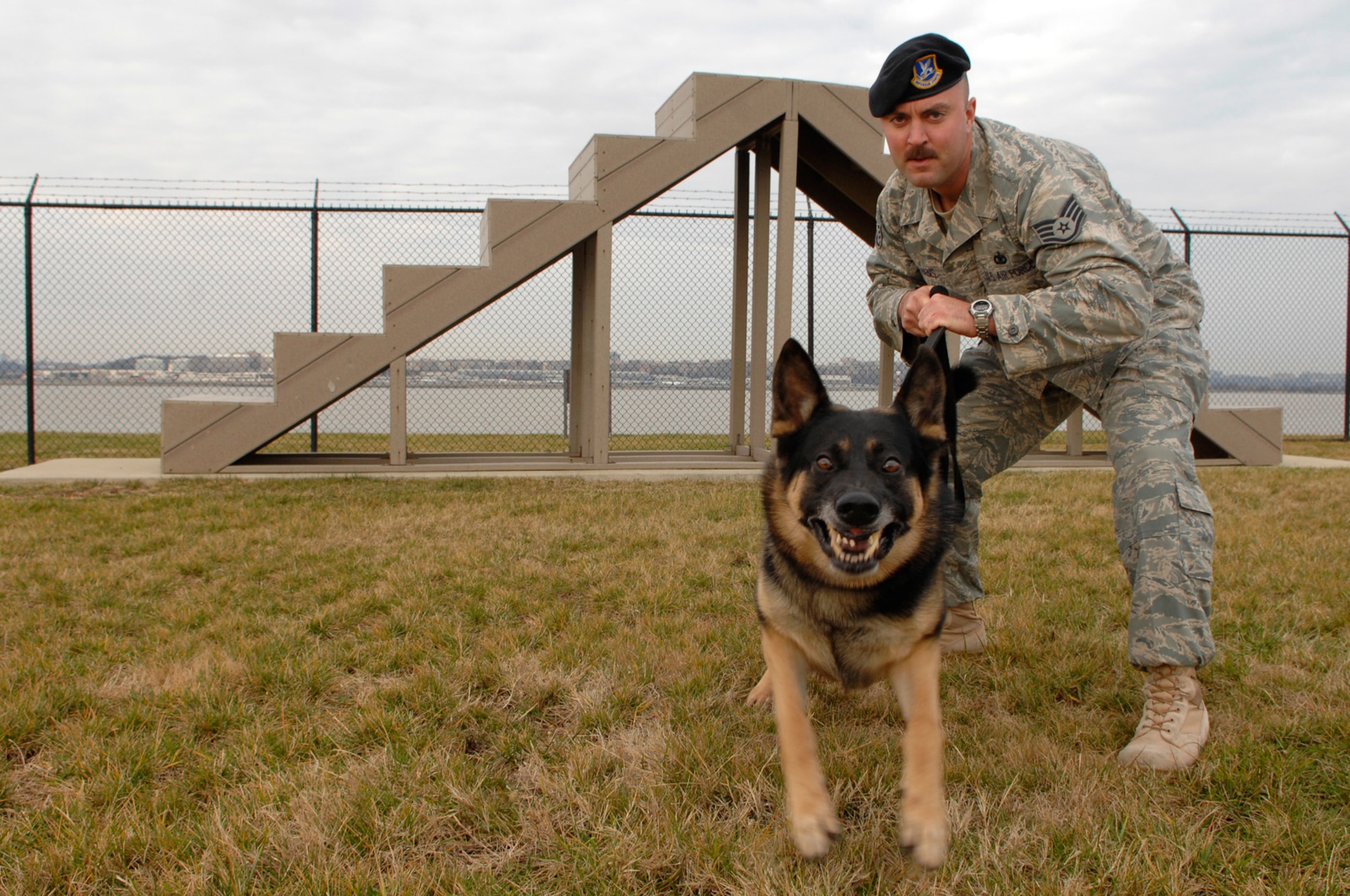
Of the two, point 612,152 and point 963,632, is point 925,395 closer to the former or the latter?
point 963,632

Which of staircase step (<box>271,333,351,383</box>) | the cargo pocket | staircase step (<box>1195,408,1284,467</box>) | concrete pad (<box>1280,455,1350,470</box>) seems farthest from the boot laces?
concrete pad (<box>1280,455,1350,470</box>)

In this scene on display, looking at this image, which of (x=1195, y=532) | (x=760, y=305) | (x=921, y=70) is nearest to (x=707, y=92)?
(x=760, y=305)

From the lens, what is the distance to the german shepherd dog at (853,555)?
6.82 ft

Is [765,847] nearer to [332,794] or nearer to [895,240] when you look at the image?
[332,794]

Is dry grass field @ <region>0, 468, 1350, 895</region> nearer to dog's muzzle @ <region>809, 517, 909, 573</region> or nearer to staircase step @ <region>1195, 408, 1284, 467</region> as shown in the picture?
dog's muzzle @ <region>809, 517, 909, 573</region>

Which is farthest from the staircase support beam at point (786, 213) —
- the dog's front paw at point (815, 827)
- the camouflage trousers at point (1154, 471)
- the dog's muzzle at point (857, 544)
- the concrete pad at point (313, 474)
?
the dog's front paw at point (815, 827)

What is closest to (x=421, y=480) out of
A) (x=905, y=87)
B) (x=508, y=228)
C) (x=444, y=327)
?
(x=444, y=327)

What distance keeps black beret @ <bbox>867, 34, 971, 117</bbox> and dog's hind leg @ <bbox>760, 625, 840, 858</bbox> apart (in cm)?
171

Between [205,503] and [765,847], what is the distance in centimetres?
530

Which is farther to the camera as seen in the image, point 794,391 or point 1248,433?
point 1248,433

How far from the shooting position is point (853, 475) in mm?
2234

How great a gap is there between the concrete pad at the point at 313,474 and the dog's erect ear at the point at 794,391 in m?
4.82

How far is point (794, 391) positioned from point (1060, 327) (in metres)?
0.81

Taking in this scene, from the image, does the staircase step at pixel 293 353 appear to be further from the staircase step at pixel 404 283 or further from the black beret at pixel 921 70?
the black beret at pixel 921 70
